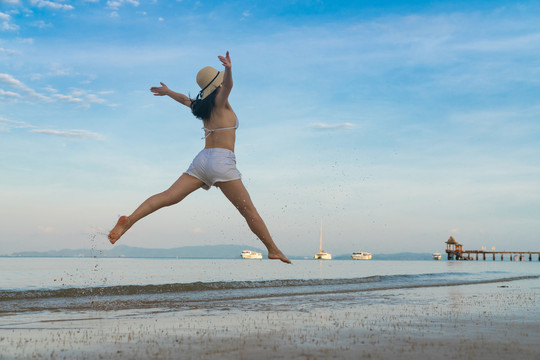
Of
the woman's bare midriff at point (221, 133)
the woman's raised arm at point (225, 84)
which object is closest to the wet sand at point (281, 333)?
the woman's bare midriff at point (221, 133)

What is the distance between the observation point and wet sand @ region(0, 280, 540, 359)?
15.5ft

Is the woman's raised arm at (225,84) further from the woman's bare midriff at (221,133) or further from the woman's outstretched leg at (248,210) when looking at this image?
the woman's outstretched leg at (248,210)

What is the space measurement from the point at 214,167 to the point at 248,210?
72 cm

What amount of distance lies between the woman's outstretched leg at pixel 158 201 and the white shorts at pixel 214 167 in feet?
0.34

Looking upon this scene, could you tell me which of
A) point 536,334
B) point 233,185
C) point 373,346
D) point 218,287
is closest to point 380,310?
point 536,334

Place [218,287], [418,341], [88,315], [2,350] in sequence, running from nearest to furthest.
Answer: [2,350] → [418,341] → [88,315] → [218,287]

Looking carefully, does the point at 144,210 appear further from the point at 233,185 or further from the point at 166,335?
the point at 166,335

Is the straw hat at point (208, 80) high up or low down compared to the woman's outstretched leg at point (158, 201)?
up

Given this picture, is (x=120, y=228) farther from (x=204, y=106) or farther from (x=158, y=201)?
(x=204, y=106)

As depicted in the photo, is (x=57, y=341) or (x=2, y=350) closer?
(x=2, y=350)

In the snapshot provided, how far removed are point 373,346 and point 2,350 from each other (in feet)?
12.3

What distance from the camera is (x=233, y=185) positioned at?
5.77 meters

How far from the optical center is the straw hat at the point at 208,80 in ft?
19.3

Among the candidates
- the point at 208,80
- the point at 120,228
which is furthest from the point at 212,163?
the point at 120,228
